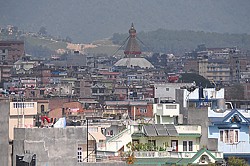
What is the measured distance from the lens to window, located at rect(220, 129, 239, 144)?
30.2m

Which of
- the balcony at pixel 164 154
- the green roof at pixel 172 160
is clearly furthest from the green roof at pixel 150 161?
the balcony at pixel 164 154

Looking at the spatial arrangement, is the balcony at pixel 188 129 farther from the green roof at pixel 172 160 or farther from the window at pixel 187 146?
the green roof at pixel 172 160

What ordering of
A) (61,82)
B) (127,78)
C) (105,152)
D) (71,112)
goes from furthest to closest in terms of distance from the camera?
(127,78) < (61,82) < (71,112) < (105,152)

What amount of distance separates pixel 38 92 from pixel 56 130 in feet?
284

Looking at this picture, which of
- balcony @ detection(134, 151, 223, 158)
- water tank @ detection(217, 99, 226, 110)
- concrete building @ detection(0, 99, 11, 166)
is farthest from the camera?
water tank @ detection(217, 99, 226, 110)

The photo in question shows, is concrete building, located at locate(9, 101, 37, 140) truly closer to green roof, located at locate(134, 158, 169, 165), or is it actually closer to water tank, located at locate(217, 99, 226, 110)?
green roof, located at locate(134, 158, 169, 165)

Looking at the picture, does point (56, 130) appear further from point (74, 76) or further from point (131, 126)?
point (74, 76)

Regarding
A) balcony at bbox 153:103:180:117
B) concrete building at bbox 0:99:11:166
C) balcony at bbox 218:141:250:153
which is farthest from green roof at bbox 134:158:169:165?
balcony at bbox 153:103:180:117

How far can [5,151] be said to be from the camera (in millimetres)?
26969

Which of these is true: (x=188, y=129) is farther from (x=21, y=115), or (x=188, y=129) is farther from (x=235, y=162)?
(x=21, y=115)

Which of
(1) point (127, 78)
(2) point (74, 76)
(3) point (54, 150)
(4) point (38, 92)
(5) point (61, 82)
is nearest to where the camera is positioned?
(3) point (54, 150)

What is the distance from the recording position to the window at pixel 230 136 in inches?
1189

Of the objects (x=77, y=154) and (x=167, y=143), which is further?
(x=167, y=143)

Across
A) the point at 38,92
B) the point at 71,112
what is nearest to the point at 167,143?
the point at 71,112
